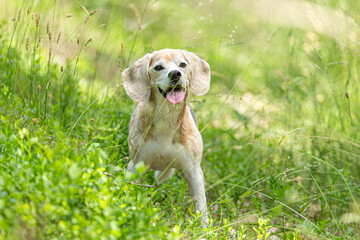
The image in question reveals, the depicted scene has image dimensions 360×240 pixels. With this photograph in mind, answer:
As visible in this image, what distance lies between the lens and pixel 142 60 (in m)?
4.09

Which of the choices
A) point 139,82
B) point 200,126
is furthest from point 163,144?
point 200,126

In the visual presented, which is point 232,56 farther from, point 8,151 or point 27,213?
point 27,213

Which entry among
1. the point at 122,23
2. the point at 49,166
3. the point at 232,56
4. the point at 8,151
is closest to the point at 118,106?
the point at 122,23

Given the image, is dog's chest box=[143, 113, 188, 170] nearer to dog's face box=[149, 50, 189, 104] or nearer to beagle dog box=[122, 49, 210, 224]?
beagle dog box=[122, 49, 210, 224]

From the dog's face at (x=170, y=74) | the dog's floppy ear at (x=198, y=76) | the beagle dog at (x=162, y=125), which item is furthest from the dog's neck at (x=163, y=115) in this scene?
the dog's floppy ear at (x=198, y=76)

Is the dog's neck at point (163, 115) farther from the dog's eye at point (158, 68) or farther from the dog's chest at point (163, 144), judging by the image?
the dog's eye at point (158, 68)

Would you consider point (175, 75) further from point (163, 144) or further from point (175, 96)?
point (163, 144)

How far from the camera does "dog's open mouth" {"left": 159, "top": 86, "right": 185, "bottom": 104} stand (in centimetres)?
377

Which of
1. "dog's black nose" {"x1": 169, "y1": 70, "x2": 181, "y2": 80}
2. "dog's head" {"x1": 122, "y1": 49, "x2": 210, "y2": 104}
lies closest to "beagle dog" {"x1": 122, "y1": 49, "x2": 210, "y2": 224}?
"dog's head" {"x1": 122, "y1": 49, "x2": 210, "y2": 104}

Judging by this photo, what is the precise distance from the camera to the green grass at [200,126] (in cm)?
238

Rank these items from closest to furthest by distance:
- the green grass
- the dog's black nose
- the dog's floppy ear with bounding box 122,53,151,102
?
the green grass < the dog's black nose < the dog's floppy ear with bounding box 122,53,151,102

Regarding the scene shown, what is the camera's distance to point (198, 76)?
4266mm

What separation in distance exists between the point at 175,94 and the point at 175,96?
0.02 meters

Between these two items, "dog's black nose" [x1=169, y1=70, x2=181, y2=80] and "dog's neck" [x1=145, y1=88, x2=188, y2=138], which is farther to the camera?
"dog's neck" [x1=145, y1=88, x2=188, y2=138]
